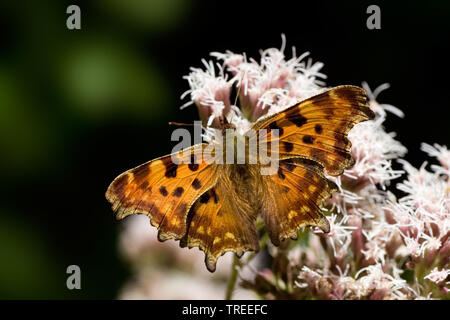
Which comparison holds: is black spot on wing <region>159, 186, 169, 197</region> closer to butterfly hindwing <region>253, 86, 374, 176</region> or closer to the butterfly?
the butterfly

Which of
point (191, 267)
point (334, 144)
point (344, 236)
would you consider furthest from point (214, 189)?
point (191, 267)

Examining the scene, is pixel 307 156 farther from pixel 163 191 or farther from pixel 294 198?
pixel 163 191

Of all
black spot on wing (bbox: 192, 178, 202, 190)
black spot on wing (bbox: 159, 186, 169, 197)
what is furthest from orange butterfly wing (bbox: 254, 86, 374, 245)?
black spot on wing (bbox: 159, 186, 169, 197)

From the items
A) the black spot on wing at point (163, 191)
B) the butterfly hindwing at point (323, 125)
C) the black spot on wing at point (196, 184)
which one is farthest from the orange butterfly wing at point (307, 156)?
the black spot on wing at point (163, 191)

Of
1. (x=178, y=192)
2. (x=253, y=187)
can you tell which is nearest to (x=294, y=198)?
(x=253, y=187)

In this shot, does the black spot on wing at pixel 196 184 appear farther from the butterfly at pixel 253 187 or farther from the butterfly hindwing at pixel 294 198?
the butterfly hindwing at pixel 294 198

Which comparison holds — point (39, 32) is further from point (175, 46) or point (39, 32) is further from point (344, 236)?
point (344, 236)
